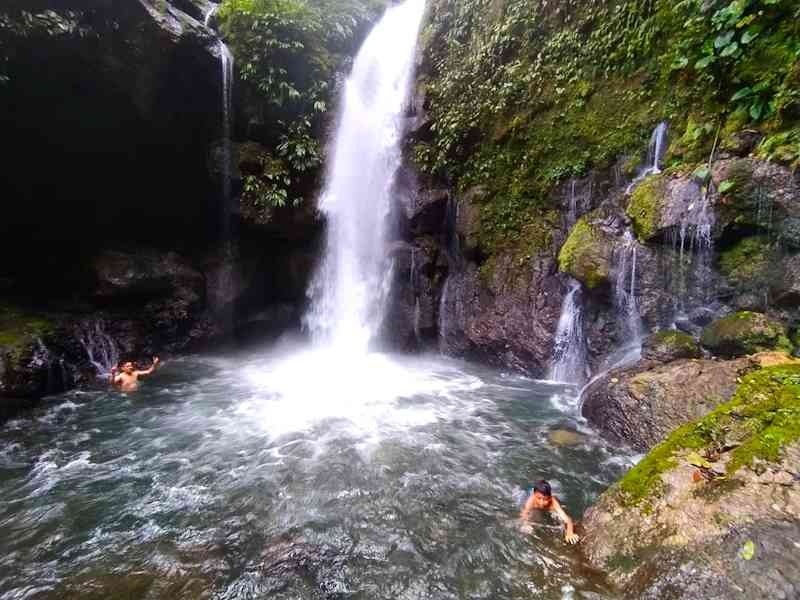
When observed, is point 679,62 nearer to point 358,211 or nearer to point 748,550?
point 748,550

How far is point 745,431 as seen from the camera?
3.71 m

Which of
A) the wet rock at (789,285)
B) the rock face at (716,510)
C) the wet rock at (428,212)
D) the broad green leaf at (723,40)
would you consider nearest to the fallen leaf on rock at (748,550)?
the rock face at (716,510)

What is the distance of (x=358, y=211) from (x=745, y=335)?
9.54 meters

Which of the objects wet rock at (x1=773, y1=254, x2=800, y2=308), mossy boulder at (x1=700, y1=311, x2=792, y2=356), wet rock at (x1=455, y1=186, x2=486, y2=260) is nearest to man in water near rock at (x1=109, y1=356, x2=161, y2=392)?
wet rock at (x1=455, y1=186, x2=486, y2=260)

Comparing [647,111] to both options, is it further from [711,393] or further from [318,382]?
[318,382]

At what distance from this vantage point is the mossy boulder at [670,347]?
6367 millimetres

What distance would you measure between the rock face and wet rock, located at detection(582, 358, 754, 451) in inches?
42.3

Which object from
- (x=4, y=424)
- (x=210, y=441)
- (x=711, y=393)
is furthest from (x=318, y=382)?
(x=711, y=393)

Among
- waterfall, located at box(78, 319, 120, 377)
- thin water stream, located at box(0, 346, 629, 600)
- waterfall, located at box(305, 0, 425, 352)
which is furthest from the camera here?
waterfall, located at box(305, 0, 425, 352)

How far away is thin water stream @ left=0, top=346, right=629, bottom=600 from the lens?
3572 mm

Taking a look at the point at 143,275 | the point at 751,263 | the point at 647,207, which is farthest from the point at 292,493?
the point at 143,275

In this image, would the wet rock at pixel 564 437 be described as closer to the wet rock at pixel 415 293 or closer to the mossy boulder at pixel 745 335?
the mossy boulder at pixel 745 335

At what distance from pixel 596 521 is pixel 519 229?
287 inches

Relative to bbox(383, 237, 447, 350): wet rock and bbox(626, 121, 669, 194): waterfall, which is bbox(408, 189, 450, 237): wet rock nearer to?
bbox(383, 237, 447, 350): wet rock
